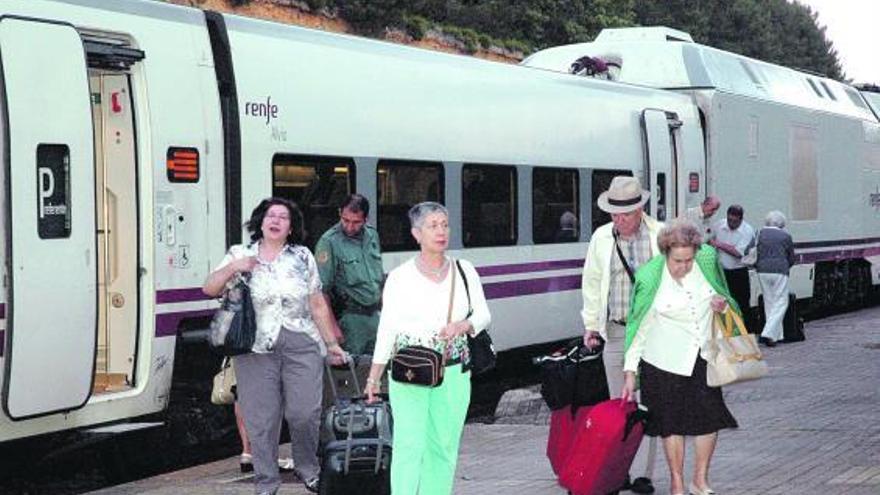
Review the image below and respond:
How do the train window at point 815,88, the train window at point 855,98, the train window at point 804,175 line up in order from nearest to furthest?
the train window at point 804,175 → the train window at point 815,88 → the train window at point 855,98

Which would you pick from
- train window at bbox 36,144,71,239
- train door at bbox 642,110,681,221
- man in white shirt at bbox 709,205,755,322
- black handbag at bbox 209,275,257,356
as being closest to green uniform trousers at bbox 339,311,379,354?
black handbag at bbox 209,275,257,356

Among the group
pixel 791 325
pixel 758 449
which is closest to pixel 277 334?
pixel 758 449

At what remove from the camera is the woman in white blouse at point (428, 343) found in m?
7.89

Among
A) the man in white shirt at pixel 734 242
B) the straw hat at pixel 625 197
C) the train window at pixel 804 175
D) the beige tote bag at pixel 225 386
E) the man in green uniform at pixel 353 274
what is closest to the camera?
the straw hat at pixel 625 197

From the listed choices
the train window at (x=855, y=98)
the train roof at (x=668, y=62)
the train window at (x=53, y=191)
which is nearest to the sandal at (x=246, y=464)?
the train window at (x=53, y=191)

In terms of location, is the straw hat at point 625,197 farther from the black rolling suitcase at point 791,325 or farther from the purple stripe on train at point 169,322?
the black rolling suitcase at point 791,325

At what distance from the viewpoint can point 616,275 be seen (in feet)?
31.7

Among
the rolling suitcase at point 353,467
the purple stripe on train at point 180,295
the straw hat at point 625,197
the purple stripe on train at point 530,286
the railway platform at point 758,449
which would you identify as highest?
the straw hat at point 625,197

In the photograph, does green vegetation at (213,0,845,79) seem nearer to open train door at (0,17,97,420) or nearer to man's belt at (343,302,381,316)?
man's belt at (343,302,381,316)

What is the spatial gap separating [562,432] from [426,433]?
5.57ft

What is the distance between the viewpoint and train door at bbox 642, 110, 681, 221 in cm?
1885

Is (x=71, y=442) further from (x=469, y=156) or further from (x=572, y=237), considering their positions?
(x=572, y=237)

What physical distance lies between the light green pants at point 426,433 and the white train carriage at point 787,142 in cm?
1299

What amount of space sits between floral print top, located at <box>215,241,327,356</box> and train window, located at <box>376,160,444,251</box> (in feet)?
13.2
